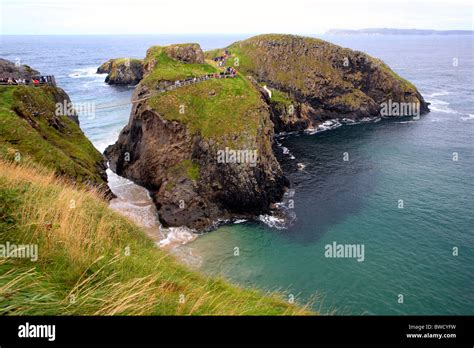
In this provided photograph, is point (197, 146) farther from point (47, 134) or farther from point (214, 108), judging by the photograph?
point (47, 134)

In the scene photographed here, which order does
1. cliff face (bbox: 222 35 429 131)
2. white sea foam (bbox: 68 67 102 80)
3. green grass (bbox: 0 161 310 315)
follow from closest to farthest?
green grass (bbox: 0 161 310 315)
cliff face (bbox: 222 35 429 131)
white sea foam (bbox: 68 67 102 80)

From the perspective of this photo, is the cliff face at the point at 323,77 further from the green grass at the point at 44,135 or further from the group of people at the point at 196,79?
the green grass at the point at 44,135

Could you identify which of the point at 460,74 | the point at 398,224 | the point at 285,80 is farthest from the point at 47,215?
the point at 460,74

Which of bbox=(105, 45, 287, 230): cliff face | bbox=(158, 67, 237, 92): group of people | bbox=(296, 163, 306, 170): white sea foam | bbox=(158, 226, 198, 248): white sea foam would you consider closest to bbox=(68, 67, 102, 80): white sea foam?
bbox=(158, 67, 237, 92): group of people

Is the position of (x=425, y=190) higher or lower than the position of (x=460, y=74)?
lower

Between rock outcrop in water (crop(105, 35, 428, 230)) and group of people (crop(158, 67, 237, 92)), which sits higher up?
group of people (crop(158, 67, 237, 92))

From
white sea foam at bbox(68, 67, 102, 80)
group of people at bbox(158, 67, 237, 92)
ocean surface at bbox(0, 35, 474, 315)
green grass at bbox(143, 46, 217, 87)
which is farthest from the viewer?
white sea foam at bbox(68, 67, 102, 80)

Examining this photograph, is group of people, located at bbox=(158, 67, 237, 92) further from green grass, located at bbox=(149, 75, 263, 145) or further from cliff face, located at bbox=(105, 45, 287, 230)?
cliff face, located at bbox=(105, 45, 287, 230)

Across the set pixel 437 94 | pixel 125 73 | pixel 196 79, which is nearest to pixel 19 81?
pixel 196 79

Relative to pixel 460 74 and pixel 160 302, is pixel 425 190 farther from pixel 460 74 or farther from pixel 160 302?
pixel 460 74
